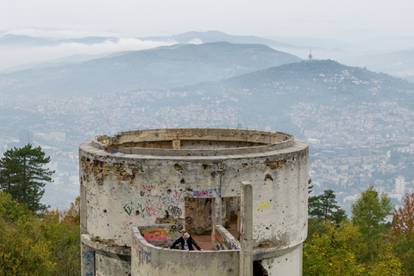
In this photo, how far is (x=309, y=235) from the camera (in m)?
45.3

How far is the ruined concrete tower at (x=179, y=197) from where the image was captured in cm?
1566

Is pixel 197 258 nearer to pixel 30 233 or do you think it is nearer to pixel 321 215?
pixel 30 233

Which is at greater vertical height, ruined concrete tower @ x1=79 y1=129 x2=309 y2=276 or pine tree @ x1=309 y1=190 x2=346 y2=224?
ruined concrete tower @ x1=79 y1=129 x2=309 y2=276

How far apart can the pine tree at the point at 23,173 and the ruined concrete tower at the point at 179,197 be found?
37809mm

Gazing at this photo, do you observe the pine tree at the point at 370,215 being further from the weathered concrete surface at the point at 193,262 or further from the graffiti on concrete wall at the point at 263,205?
the weathered concrete surface at the point at 193,262

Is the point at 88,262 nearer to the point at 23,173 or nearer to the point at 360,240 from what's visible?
the point at 360,240

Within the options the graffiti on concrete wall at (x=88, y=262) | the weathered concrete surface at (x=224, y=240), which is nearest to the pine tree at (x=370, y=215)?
the graffiti on concrete wall at (x=88, y=262)

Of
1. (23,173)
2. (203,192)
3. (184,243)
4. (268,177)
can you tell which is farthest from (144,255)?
(23,173)

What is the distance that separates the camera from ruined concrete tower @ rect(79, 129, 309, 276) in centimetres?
1566

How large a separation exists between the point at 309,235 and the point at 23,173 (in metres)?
25.2

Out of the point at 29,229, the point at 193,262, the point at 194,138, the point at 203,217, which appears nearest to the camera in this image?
the point at 193,262

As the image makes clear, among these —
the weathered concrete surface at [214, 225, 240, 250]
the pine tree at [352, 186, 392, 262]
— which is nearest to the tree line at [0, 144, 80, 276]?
the weathered concrete surface at [214, 225, 240, 250]

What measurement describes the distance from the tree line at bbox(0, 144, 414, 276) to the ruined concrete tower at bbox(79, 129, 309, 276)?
44.5 ft

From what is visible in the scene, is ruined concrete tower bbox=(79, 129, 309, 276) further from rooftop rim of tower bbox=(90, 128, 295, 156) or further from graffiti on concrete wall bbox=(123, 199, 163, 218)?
rooftop rim of tower bbox=(90, 128, 295, 156)
